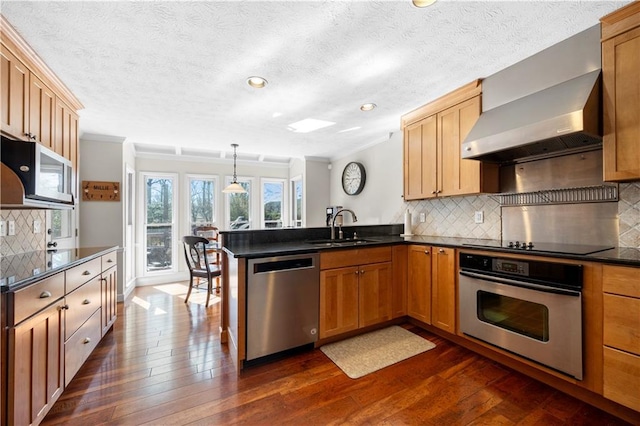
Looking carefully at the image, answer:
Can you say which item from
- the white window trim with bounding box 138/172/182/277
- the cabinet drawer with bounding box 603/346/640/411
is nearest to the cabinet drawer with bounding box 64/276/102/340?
the white window trim with bounding box 138/172/182/277

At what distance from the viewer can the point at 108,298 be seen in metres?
2.62

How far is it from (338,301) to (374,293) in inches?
16.8

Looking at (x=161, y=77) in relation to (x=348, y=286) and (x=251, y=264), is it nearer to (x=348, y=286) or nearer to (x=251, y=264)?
(x=251, y=264)

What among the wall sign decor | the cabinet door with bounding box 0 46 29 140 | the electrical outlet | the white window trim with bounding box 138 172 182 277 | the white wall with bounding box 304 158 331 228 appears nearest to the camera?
the cabinet door with bounding box 0 46 29 140

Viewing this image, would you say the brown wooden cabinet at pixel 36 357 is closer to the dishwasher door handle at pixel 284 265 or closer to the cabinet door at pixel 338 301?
the dishwasher door handle at pixel 284 265

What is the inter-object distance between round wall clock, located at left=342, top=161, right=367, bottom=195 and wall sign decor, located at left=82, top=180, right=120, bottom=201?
11.8 ft

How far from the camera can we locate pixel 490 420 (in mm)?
1579

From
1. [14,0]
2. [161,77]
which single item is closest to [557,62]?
[161,77]

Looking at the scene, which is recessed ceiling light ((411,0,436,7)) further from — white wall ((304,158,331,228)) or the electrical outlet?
white wall ((304,158,331,228))

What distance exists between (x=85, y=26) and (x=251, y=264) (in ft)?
6.11

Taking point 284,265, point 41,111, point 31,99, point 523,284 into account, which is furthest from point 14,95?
point 523,284

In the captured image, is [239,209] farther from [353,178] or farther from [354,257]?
[354,257]

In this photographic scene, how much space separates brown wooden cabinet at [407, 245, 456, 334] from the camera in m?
2.46

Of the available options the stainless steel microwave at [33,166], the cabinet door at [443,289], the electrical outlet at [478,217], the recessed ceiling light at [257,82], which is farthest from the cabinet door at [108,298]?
the electrical outlet at [478,217]
